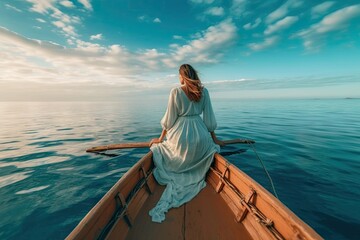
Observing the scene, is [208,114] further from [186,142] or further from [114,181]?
[114,181]

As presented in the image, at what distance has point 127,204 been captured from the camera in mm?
2439

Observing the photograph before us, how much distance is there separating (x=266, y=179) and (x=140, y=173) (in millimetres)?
4007

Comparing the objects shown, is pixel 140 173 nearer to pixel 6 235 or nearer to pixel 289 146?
pixel 6 235

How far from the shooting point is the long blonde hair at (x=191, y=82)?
3.43m

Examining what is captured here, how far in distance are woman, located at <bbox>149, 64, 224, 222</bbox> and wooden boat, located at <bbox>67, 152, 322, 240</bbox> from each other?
1.12 ft

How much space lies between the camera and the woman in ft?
11.3

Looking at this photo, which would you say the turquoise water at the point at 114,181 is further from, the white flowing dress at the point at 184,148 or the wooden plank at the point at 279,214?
the white flowing dress at the point at 184,148

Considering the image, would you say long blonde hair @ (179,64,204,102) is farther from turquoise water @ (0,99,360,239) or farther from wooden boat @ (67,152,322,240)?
turquoise water @ (0,99,360,239)

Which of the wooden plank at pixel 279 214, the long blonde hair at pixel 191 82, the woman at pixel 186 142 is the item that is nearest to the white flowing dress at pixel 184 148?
the woman at pixel 186 142

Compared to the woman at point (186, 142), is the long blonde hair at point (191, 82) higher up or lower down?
higher up

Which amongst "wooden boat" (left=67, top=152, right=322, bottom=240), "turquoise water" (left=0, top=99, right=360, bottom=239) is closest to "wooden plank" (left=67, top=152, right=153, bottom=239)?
"wooden boat" (left=67, top=152, right=322, bottom=240)

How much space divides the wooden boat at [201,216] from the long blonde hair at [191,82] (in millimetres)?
1551

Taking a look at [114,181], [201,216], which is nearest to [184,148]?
[201,216]

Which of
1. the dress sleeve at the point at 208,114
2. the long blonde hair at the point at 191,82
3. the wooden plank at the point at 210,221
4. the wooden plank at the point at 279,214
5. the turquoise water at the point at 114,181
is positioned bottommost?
the turquoise water at the point at 114,181
